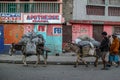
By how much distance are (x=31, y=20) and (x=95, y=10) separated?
4.86 metres

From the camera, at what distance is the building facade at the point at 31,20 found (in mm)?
27312

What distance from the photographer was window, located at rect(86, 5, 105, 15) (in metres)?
28.2

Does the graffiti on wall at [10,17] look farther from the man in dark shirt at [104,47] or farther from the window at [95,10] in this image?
the man in dark shirt at [104,47]

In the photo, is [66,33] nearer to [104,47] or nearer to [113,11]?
[113,11]

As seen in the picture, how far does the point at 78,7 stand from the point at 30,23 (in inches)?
143

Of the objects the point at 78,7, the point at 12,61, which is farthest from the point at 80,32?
the point at 12,61

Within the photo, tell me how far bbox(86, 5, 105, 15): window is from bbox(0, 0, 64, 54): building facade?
2254mm

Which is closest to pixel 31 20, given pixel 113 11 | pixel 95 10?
pixel 95 10

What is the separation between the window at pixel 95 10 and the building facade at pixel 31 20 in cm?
225

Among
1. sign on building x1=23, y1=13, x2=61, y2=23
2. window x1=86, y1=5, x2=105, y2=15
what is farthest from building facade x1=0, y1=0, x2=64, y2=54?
window x1=86, y1=5, x2=105, y2=15

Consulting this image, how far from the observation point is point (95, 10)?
2852 centimetres

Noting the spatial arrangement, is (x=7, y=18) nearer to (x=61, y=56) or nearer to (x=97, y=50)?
(x=61, y=56)

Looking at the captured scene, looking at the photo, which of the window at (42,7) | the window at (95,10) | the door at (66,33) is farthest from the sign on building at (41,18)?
the window at (95,10)

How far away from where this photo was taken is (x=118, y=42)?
21.1 metres
